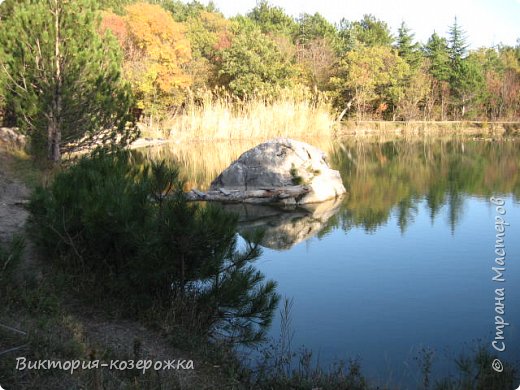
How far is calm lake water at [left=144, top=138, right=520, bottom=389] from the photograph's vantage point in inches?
205

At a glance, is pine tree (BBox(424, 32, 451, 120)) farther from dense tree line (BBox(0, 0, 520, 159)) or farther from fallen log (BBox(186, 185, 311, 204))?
fallen log (BBox(186, 185, 311, 204))

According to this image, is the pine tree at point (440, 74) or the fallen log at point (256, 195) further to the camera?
the pine tree at point (440, 74)

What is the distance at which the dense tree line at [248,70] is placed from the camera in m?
10.8

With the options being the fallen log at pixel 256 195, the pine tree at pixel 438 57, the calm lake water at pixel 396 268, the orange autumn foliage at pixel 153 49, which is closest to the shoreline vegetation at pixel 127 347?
the calm lake water at pixel 396 268

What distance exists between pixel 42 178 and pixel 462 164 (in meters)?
13.2

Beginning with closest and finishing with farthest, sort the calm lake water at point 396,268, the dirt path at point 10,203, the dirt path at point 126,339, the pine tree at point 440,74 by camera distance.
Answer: the dirt path at point 126,339
the calm lake water at point 396,268
the dirt path at point 10,203
the pine tree at point 440,74

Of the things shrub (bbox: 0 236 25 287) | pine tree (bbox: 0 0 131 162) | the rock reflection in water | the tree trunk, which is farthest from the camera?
the tree trunk

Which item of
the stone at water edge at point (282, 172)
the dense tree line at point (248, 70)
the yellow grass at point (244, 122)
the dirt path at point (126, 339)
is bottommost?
the dirt path at point (126, 339)

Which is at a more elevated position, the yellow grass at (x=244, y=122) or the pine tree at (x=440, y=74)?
the pine tree at (x=440, y=74)

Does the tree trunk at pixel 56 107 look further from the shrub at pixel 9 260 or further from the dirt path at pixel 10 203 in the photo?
the shrub at pixel 9 260

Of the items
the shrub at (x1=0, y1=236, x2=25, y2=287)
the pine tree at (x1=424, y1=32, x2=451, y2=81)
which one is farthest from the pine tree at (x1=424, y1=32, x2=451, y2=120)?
the shrub at (x1=0, y1=236, x2=25, y2=287)


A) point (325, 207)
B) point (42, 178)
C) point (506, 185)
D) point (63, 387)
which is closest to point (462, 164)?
point (506, 185)

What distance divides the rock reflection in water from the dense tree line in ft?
11.2

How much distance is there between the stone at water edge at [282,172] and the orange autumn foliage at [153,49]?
14.5m
